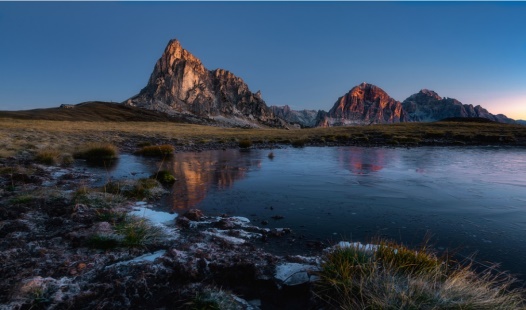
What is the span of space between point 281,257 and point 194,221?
120 inches

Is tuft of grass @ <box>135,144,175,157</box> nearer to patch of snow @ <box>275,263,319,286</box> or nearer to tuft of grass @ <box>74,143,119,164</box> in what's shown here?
tuft of grass @ <box>74,143,119,164</box>

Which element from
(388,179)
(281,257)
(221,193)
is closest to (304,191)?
(221,193)

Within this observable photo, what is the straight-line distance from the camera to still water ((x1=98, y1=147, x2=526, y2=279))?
662 cm

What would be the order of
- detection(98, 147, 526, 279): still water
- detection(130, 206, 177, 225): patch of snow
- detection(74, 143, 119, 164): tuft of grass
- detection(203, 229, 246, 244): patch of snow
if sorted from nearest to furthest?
detection(203, 229, 246, 244): patch of snow → detection(98, 147, 526, 279): still water → detection(130, 206, 177, 225): patch of snow → detection(74, 143, 119, 164): tuft of grass

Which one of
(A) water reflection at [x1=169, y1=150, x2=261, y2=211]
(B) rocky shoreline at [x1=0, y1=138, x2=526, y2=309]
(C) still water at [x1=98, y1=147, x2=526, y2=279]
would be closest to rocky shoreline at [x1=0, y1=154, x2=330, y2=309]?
(B) rocky shoreline at [x1=0, y1=138, x2=526, y2=309]

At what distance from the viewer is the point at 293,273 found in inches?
188

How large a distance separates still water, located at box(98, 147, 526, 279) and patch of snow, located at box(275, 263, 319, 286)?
181 centimetres

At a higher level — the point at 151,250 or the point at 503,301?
the point at 503,301

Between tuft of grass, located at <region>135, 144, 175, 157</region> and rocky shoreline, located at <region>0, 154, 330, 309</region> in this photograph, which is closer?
rocky shoreline, located at <region>0, 154, 330, 309</region>

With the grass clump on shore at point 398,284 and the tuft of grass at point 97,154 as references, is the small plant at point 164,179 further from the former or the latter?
the tuft of grass at point 97,154

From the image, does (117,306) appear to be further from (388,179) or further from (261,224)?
(388,179)

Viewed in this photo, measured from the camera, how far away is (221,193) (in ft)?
36.3

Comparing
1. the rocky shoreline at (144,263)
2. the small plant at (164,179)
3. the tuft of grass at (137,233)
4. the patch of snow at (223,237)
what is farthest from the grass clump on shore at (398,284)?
the small plant at (164,179)

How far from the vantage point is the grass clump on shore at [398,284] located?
3342 millimetres
